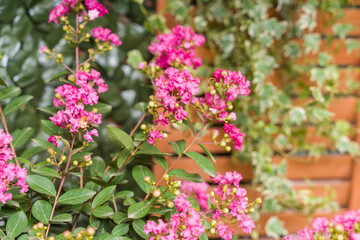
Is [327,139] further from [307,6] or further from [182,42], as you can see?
[182,42]

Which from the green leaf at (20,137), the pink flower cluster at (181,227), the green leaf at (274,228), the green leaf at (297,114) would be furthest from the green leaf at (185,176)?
the green leaf at (274,228)

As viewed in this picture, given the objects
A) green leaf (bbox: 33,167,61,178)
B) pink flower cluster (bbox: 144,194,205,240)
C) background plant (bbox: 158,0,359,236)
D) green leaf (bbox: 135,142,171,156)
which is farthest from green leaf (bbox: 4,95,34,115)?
background plant (bbox: 158,0,359,236)

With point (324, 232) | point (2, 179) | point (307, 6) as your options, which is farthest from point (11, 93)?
point (307, 6)

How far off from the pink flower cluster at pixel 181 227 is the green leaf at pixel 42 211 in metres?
0.19

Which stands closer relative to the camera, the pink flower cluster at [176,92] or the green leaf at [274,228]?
the pink flower cluster at [176,92]

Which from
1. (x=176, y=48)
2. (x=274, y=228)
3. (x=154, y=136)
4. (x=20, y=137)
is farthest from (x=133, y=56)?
(x=274, y=228)

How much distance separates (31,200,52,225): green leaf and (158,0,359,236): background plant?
1055 mm

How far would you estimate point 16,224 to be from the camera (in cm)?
59

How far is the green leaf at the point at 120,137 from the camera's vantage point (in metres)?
0.60

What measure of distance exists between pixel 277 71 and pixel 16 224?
1.47 metres

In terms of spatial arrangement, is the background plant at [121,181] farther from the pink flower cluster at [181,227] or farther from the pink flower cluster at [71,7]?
the pink flower cluster at [71,7]

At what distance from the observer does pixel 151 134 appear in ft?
2.03

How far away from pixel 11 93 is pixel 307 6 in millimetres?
1336

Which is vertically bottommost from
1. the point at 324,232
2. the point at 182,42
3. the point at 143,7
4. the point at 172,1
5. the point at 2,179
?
the point at 2,179
